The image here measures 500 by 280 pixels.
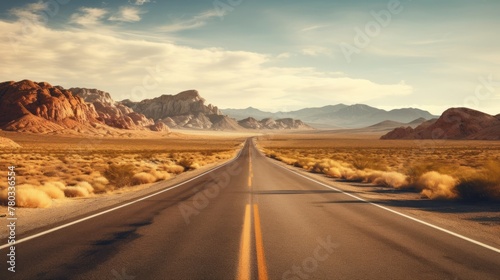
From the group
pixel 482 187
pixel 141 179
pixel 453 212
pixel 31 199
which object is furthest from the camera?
pixel 141 179

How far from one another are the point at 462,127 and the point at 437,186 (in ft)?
499

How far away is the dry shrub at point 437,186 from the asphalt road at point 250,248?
437 cm

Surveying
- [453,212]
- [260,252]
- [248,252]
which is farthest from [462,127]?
[248,252]

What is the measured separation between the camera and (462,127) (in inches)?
5694

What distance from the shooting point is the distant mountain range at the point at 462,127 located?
134500 millimetres

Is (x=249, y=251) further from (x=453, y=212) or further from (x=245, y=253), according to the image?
(x=453, y=212)

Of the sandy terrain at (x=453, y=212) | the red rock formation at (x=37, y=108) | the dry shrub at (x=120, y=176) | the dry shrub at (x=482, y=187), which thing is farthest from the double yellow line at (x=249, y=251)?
the red rock formation at (x=37, y=108)

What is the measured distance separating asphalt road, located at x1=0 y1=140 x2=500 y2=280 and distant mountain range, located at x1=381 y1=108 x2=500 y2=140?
14515 centimetres

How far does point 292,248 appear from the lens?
6.89 m

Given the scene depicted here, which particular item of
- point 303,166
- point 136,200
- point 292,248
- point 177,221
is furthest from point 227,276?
point 303,166

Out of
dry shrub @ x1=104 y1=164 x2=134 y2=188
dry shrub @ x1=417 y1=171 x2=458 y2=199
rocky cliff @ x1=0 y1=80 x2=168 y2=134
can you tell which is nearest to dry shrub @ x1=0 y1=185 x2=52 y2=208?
dry shrub @ x1=104 y1=164 x2=134 y2=188

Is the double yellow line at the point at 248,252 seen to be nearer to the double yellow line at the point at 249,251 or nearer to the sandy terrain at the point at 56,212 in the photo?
the double yellow line at the point at 249,251

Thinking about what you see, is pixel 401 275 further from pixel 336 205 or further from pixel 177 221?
pixel 336 205

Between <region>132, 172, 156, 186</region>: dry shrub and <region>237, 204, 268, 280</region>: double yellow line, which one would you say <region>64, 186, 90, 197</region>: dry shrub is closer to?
<region>132, 172, 156, 186</region>: dry shrub
